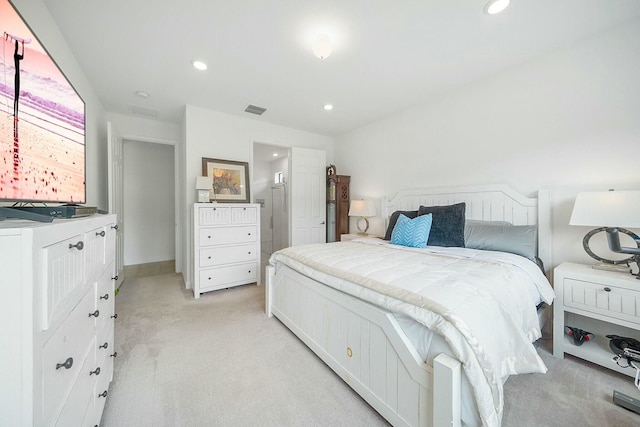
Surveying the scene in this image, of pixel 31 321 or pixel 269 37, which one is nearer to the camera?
pixel 31 321

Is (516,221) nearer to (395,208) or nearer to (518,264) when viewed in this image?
(518,264)

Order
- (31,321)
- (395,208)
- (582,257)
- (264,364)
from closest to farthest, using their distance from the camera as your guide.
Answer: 1. (31,321)
2. (264,364)
3. (582,257)
4. (395,208)

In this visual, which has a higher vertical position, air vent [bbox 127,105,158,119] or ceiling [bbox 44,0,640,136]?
ceiling [bbox 44,0,640,136]

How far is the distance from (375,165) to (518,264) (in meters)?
2.55

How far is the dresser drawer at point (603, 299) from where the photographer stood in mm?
1526

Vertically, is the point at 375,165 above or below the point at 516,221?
above

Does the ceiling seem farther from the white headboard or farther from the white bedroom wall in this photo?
the white headboard

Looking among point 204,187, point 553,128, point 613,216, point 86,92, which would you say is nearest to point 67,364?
point 204,187

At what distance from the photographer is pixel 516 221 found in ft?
7.82

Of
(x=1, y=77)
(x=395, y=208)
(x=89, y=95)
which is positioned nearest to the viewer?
(x=1, y=77)

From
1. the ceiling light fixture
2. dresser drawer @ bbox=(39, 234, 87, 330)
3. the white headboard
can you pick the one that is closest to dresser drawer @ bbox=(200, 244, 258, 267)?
dresser drawer @ bbox=(39, 234, 87, 330)

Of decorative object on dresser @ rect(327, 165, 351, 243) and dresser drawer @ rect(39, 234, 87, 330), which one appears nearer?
dresser drawer @ rect(39, 234, 87, 330)

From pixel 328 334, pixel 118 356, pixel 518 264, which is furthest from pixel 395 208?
pixel 118 356

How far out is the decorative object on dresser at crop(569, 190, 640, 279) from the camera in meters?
1.53
